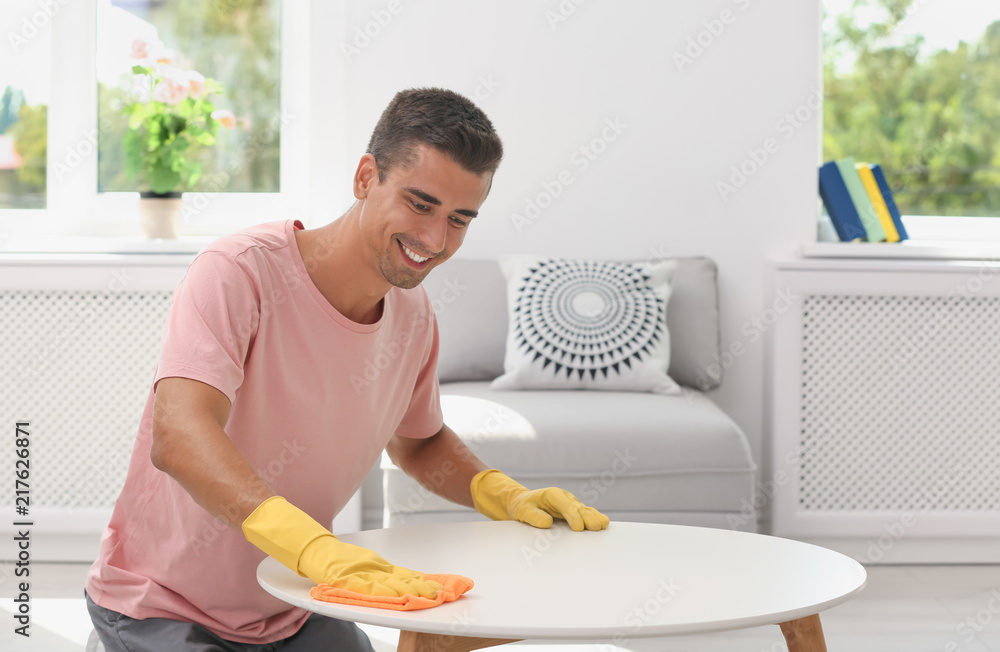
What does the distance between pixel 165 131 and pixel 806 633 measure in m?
A: 2.44

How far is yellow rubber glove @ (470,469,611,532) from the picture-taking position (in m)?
1.23

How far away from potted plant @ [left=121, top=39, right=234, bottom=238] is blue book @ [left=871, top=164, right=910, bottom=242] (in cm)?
Result: 205

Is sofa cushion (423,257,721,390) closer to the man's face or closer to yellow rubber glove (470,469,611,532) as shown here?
yellow rubber glove (470,469,611,532)

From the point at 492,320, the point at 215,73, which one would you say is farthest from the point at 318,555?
the point at 215,73

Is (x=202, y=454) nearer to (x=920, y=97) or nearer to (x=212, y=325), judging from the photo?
(x=212, y=325)

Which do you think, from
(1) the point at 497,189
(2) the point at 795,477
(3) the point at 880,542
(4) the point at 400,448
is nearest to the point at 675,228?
(1) the point at 497,189

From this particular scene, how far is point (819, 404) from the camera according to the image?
8.65ft

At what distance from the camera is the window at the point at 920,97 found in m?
3.00

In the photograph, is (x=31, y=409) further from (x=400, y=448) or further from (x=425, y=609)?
(x=425, y=609)

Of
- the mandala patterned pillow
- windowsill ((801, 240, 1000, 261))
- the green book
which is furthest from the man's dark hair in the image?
the green book

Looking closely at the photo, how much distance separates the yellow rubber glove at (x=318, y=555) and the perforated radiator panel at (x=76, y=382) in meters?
1.76

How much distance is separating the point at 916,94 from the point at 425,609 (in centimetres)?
282

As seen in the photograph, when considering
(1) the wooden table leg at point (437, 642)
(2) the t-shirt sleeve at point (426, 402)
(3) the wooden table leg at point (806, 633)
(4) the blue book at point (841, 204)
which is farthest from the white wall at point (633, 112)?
(1) the wooden table leg at point (437, 642)

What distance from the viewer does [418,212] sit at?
3.76 feet
